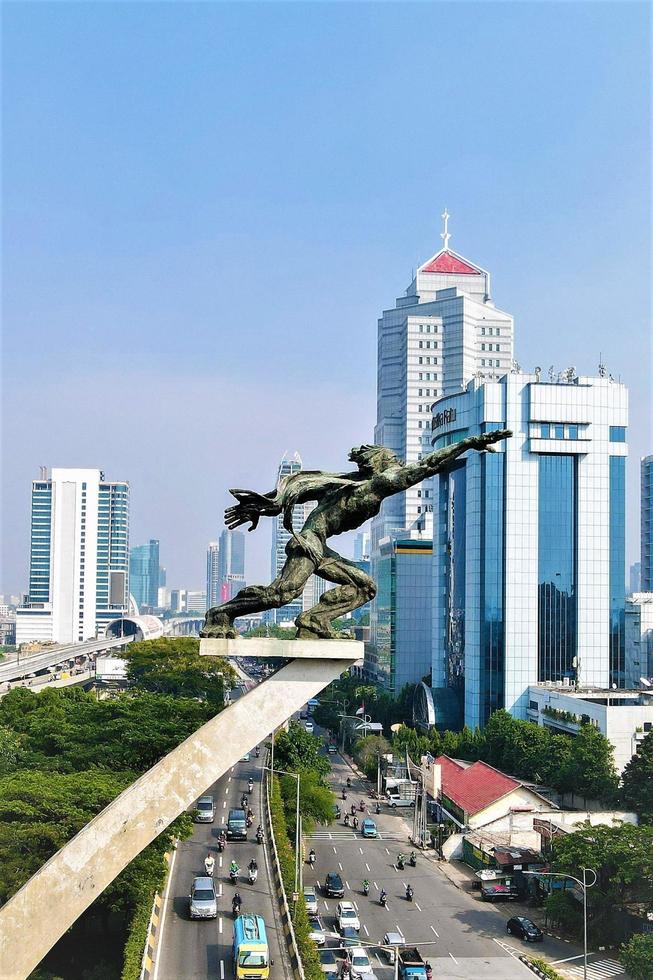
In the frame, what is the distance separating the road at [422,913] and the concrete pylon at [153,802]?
19900 mm

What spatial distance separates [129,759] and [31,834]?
35.2 ft

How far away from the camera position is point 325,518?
37.4 ft

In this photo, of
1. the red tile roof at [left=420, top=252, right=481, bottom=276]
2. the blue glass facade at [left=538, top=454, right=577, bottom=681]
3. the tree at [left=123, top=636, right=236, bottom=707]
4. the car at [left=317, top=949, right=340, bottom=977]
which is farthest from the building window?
the red tile roof at [left=420, top=252, right=481, bottom=276]

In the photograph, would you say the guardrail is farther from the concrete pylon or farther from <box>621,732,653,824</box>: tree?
<box>621,732,653,824</box>: tree

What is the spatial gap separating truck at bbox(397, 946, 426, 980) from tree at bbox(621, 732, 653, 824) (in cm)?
1685

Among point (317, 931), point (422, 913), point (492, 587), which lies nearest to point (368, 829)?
A: point (422, 913)

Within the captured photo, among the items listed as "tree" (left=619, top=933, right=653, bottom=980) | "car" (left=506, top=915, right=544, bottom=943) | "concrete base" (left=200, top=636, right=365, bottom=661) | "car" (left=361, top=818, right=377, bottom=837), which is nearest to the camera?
"concrete base" (left=200, top=636, right=365, bottom=661)

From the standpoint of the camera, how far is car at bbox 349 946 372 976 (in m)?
26.0

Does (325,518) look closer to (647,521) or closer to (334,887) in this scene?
(334,887)

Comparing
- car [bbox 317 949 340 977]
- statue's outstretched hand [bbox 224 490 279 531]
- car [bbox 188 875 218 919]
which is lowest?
car [bbox 317 949 340 977]

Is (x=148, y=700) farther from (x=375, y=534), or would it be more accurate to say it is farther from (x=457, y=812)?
(x=375, y=534)

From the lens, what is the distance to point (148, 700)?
45375 millimetres

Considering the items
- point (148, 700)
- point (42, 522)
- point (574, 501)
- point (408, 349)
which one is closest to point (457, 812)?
point (148, 700)

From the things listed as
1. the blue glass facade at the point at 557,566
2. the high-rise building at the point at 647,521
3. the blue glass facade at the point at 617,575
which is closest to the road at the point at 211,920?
the blue glass facade at the point at 557,566
